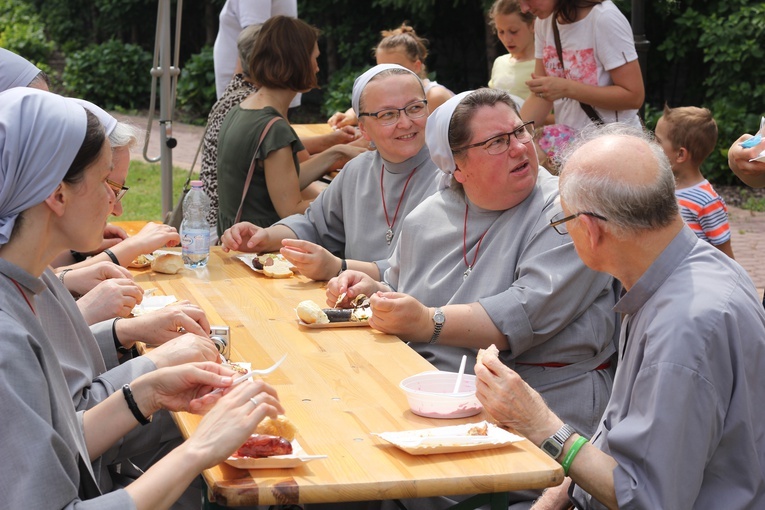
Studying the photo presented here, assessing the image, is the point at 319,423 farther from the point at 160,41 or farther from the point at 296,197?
the point at 160,41

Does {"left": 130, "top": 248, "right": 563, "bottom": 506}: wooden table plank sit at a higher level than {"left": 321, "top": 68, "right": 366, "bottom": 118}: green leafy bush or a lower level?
higher

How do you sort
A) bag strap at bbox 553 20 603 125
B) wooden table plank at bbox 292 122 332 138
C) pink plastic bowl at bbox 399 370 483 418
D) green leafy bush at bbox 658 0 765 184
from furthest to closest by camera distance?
green leafy bush at bbox 658 0 765 184
wooden table plank at bbox 292 122 332 138
bag strap at bbox 553 20 603 125
pink plastic bowl at bbox 399 370 483 418

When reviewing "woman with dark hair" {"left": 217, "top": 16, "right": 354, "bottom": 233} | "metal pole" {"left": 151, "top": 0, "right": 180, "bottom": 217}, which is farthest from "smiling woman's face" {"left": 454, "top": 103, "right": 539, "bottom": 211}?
"metal pole" {"left": 151, "top": 0, "right": 180, "bottom": 217}

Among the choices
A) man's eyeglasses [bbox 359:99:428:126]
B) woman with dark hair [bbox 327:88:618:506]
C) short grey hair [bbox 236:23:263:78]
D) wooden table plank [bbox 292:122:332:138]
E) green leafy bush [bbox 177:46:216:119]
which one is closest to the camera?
woman with dark hair [bbox 327:88:618:506]

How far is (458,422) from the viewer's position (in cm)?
249

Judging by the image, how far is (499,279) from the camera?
3.29 meters

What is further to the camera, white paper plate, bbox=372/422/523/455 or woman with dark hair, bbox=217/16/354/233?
woman with dark hair, bbox=217/16/354/233

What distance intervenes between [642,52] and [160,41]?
3.07 metres

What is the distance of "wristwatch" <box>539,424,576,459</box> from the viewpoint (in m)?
2.38

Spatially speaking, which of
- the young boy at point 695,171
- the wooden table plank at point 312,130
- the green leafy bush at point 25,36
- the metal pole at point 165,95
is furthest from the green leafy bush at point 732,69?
the green leafy bush at point 25,36

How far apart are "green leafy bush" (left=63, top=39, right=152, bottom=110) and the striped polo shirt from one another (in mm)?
13174

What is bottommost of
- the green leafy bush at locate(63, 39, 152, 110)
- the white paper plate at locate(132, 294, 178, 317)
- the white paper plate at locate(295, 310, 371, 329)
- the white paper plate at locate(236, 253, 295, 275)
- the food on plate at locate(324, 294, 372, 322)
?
the green leafy bush at locate(63, 39, 152, 110)

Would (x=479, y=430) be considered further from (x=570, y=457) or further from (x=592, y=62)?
(x=592, y=62)

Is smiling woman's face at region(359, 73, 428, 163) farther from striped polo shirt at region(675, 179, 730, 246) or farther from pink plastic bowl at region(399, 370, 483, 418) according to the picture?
pink plastic bowl at region(399, 370, 483, 418)
